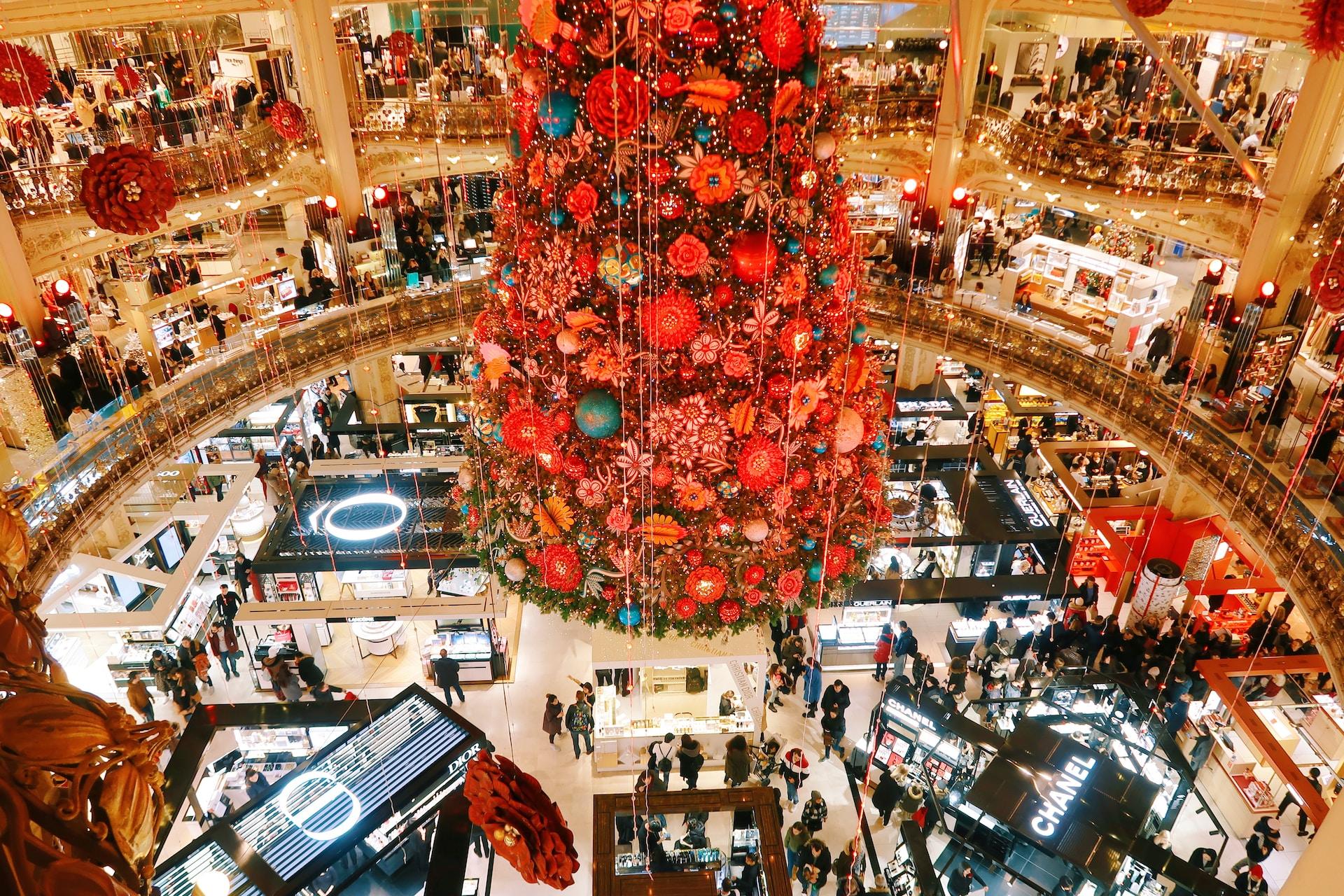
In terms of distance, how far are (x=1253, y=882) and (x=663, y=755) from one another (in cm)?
605

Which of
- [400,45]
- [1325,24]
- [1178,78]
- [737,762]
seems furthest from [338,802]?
[400,45]

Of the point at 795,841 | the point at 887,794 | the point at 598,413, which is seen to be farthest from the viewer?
the point at 887,794

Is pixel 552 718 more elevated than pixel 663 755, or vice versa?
pixel 552 718

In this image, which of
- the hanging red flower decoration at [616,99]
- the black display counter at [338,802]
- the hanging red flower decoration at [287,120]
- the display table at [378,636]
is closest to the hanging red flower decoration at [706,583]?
the black display counter at [338,802]

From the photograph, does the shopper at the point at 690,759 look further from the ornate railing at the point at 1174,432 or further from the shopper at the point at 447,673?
the ornate railing at the point at 1174,432

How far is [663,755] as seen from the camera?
403 inches

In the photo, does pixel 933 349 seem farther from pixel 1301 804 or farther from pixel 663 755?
pixel 663 755

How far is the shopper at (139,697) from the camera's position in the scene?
10.4m

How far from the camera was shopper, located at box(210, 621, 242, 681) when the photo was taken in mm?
11562

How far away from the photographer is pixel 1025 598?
12.4m

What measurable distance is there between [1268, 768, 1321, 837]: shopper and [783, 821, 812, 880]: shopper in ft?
17.0

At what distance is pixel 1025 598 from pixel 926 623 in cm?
144

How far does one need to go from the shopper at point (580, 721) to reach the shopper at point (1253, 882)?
6.77 m

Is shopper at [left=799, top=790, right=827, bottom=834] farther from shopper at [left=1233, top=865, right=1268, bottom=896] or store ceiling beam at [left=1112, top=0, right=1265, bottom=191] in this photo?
store ceiling beam at [left=1112, top=0, right=1265, bottom=191]
